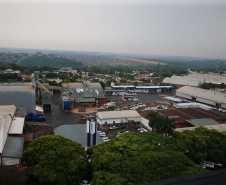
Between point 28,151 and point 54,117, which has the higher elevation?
point 28,151

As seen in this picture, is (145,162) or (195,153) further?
(195,153)

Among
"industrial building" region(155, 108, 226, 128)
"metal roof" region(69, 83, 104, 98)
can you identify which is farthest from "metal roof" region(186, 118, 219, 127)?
"metal roof" region(69, 83, 104, 98)

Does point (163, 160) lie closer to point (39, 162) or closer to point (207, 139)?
point (207, 139)

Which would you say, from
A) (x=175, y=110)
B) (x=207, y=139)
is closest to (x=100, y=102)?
(x=175, y=110)

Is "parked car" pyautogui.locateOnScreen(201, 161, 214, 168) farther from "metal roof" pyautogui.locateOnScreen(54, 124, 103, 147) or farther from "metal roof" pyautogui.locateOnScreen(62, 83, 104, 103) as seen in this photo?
"metal roof" pyautogui.locateOnScreen(62, 83, 104, 103)

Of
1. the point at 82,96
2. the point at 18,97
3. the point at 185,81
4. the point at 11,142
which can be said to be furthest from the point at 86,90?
the point at 185,81

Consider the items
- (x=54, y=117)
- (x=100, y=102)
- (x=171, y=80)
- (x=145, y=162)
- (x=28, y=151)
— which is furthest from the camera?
(x=171, y=80)

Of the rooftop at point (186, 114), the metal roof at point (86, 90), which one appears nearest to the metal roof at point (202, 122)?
the rooftop at point (186, 114)
